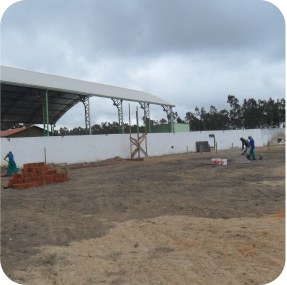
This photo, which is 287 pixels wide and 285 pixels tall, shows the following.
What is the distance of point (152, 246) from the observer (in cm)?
586

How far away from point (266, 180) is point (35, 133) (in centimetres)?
3304

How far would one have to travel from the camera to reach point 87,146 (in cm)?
2684

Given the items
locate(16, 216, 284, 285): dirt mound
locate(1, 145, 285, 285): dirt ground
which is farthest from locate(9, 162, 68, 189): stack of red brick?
locate(16, 216, 284, 285): dirt mound

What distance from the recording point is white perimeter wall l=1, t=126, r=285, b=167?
2195 cm

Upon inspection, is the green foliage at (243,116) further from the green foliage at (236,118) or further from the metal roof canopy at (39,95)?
the metal roof canopy at (39,95)

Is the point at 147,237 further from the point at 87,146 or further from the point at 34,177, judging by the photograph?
the point at 87,146

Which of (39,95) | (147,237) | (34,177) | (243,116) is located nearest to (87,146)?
(39,95)

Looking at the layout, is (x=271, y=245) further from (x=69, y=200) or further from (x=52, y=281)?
(x=69, y=200)

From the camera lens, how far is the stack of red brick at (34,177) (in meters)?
14.4

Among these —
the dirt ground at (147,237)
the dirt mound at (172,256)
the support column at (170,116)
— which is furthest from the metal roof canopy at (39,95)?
the dirt mound at (172,256)

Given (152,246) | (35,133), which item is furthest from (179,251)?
(35,133)

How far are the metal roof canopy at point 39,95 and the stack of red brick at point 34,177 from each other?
986cm

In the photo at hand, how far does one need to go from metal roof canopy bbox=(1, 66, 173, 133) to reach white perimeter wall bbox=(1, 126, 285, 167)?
238cm

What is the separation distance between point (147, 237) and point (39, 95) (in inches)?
854
